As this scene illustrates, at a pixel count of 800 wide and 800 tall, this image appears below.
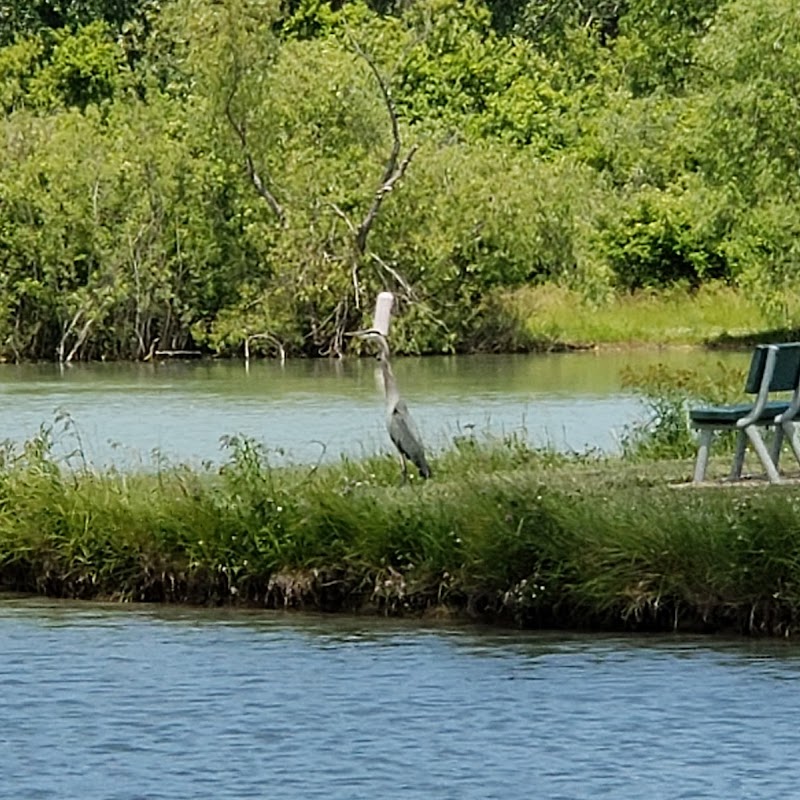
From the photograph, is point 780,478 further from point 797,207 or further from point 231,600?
point 797,207

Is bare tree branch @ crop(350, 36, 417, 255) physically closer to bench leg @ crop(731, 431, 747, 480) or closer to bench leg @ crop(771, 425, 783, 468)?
bench leg @ crop(771, 425, 783, 468)

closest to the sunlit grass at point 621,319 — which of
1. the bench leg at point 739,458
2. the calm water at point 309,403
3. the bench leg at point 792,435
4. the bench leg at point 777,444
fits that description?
the calm water at point 309,403

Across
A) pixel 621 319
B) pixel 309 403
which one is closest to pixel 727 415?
pixel 309 403

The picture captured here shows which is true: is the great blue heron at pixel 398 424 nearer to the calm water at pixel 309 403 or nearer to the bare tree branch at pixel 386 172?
the calm water at pixel 309 403

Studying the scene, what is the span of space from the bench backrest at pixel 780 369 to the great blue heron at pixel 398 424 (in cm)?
222

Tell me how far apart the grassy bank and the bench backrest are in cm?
79

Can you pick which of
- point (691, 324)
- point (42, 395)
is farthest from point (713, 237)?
point (42, 395)

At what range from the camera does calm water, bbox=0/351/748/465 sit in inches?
992

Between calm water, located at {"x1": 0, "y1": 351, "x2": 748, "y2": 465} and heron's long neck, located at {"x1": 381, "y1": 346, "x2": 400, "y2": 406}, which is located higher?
heron's long neck, located at {"x1": 381, "y1": 346, "x2": 400, "y2": 406}

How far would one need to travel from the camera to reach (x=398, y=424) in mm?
16203

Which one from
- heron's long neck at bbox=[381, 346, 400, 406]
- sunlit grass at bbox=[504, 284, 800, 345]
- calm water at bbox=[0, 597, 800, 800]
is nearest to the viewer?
calm water at bbox=[0, 597, 800, 800]

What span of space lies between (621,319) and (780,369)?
3415 centimetres

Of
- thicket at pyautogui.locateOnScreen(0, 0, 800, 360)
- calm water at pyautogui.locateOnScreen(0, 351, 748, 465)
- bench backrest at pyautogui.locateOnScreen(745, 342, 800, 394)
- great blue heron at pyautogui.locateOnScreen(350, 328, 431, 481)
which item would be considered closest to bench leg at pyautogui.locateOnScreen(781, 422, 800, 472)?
bench backrest at pyautogui.locateOnScreen(745, 342, 800, 394)

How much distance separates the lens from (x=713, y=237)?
4853cm
